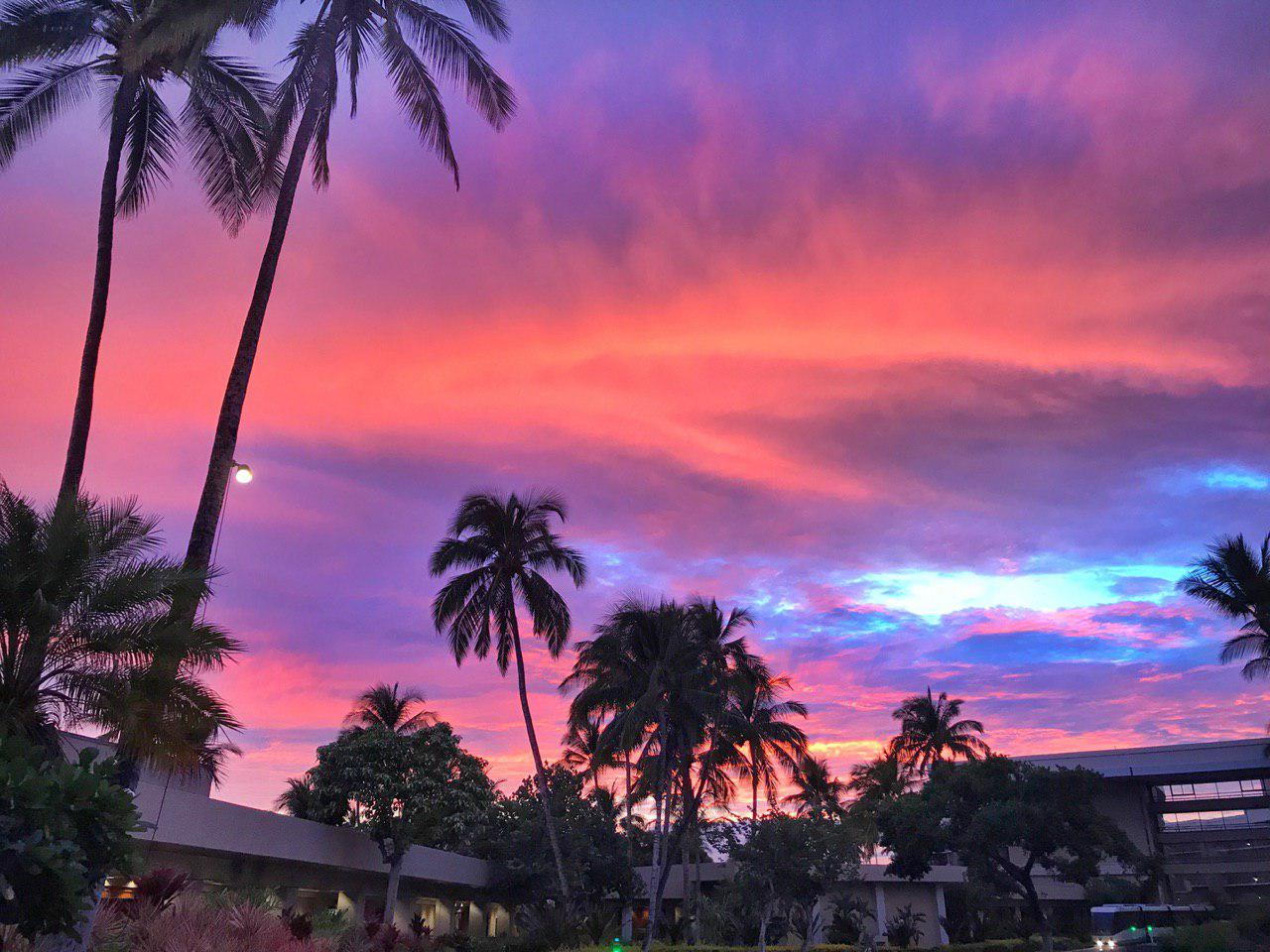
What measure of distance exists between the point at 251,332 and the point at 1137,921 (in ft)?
127

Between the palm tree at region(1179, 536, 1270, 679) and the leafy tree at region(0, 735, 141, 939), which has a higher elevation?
the palm tree at region(1179, 536, 1270, 679)

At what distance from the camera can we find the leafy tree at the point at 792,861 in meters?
36.3

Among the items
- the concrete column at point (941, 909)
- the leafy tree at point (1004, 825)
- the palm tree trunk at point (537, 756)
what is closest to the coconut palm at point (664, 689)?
the palm tree trunk at point (537, 756)

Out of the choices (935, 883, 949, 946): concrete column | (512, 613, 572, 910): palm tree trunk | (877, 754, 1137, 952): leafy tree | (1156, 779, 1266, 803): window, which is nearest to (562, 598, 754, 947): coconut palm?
(512, 613, 572, 910): palm tree trunk

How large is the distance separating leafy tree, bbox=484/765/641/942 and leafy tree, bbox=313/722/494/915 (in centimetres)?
636

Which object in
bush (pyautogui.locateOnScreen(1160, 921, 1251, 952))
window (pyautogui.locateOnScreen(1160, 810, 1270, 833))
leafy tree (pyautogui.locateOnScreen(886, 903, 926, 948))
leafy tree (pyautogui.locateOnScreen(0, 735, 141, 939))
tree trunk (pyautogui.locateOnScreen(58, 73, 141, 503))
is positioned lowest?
leafy tree (pyautogui.locateOnScreen(886, 903, 926, 948))

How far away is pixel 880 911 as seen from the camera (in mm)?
48375

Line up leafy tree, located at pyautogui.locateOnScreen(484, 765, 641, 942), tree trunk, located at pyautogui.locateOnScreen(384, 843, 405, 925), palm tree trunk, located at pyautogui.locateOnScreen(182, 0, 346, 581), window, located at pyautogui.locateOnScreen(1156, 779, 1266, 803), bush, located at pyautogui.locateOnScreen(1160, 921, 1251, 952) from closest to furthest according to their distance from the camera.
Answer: palm tree trunk, located at pyautogui.locateOnScreen(182, 0, 346, 581) < bush, located at pyautogui.locateOnScreen(1160, 921, 1251, 952) < tree trunk, located at pyautogui.locateOnScreen(384, 843, 405, 925) < leafy tree, located at pyautogui.locateOnScreen(484, 765, 641, 942) < window, located at pyautogui.locateOnScreen(1156, 779, 1266, 803)

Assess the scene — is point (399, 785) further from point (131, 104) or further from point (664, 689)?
point (131, 104)

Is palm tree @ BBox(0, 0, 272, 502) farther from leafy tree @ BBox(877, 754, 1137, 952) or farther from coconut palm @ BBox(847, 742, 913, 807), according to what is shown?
coconut palm @ BBox(847, 742, 913, 807)

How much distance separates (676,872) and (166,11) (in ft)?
165

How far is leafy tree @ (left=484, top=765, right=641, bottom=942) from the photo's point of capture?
43375 mm

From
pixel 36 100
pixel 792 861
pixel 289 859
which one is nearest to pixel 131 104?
pixel 36 100

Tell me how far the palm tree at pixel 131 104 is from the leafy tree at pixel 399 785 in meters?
21.3
